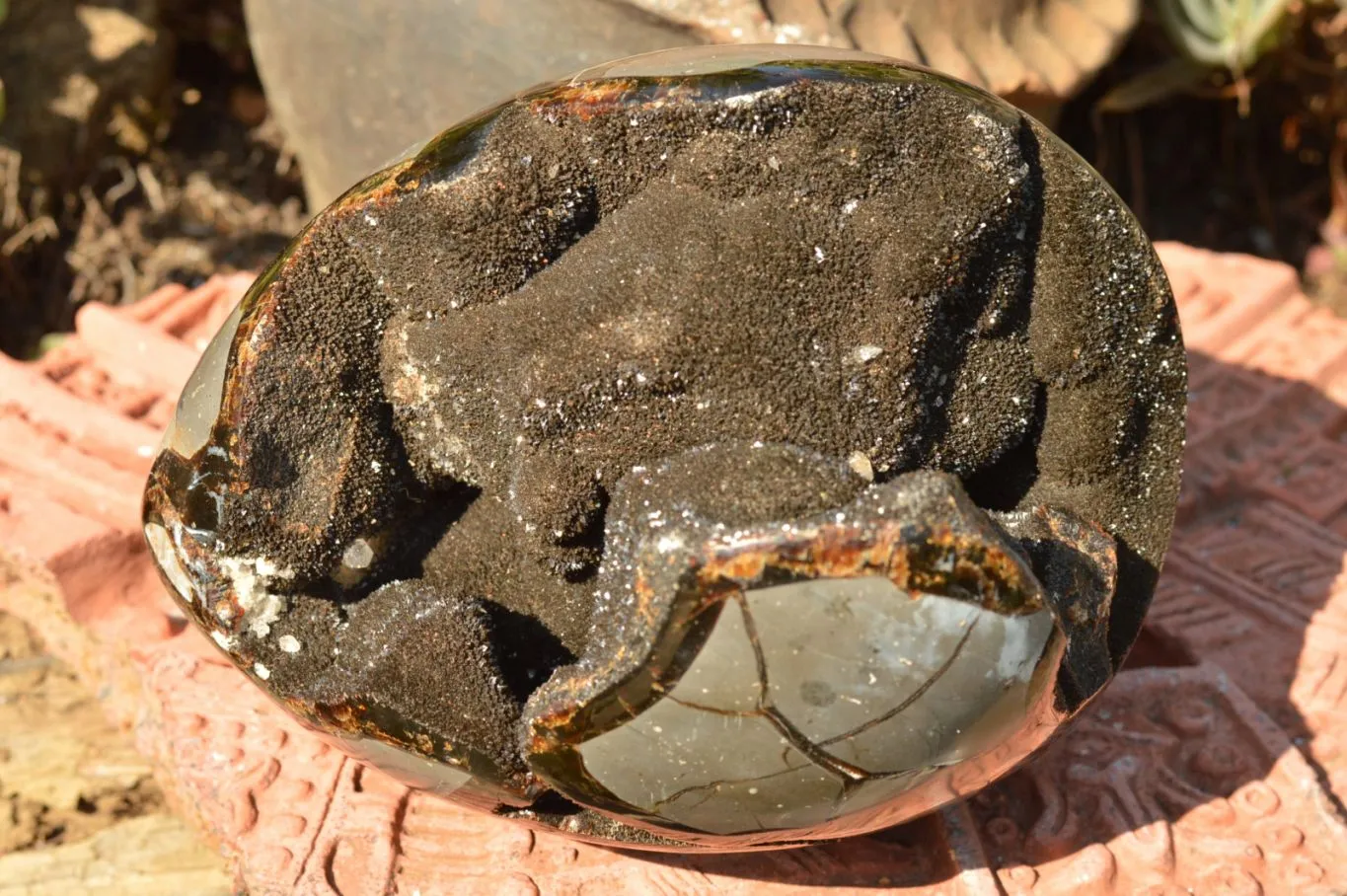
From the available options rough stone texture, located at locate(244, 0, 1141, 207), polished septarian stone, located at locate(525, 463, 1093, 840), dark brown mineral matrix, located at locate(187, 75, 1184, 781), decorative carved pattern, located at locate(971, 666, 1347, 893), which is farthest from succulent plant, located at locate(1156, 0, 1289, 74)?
polished septarian stone, located at locate(525, 463, 1093, 840)

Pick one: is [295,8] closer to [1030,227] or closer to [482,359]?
[482,359]

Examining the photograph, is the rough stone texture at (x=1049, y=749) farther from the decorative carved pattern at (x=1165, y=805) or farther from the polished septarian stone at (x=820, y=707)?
the polished septarian stone at (x=820, y=707)

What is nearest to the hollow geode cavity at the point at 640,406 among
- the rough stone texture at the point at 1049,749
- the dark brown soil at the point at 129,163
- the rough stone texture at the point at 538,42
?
the rough stone texture at the point at 1049,749

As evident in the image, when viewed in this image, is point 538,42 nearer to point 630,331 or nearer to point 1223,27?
point 630,331

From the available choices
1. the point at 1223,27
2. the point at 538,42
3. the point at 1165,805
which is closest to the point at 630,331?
the point at 1165,805

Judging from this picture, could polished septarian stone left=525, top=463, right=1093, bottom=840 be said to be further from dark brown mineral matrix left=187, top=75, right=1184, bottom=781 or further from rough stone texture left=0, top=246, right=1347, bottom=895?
rough stone texture left=0, top=246, right=1347, bottom=895

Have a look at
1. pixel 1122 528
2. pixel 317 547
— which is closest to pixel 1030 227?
pixel 1122 528
